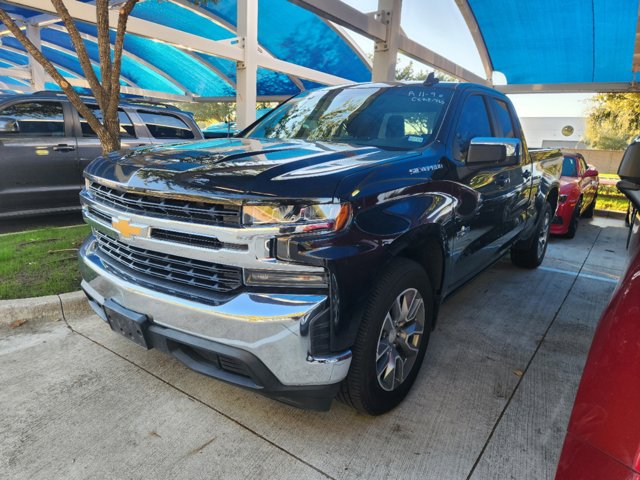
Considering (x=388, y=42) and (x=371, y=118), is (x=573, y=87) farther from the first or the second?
(x=371, y=118)

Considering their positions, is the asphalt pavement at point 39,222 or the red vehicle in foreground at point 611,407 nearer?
the red vehicle in foreground at point 611,407

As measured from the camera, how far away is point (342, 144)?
2793mm

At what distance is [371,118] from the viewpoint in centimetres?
312

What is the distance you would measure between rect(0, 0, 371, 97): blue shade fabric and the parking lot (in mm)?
8854

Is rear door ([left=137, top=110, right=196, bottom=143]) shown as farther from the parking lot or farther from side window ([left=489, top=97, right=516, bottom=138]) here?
side window ([left=489, top=97, right=516, bottom=138])

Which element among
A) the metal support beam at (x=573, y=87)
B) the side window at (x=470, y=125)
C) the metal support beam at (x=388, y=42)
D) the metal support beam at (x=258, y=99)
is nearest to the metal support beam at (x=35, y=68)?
the metal support beam at (x=258, y=99)

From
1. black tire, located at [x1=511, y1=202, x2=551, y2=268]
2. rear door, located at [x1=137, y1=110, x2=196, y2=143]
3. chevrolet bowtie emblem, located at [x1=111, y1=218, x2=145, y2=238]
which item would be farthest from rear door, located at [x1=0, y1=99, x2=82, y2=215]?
black tire, located at [x1=511, y1=202, x2=551, y2=268]

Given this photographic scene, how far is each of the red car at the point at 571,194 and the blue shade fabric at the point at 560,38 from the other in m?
5.54

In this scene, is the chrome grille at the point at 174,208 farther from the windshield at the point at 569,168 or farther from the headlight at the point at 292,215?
the windshield at the point at 569,168

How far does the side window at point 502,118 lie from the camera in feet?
12.4

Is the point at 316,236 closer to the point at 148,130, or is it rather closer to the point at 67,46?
the point at 148,130

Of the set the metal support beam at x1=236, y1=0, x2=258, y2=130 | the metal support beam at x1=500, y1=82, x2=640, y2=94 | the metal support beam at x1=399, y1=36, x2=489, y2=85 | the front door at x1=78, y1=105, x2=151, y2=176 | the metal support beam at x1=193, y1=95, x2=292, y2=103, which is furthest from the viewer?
the metal support beam at x1=193, y1=95, x2=292, y2=103

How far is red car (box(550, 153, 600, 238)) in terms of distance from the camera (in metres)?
7.10

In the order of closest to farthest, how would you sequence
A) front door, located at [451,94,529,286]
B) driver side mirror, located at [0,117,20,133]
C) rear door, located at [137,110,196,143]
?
1. front door, located at [451,94,529,286]
2. driver side mirror, located at [0,117,20,133]
3. rear door, located at [137,110,196,143]
